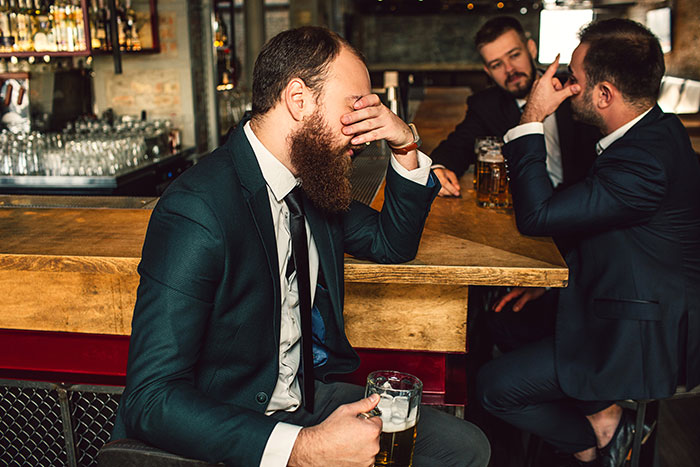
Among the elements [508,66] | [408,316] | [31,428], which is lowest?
[31,428]

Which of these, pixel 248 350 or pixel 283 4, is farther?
pixel 283 4

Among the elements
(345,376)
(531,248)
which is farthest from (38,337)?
(531,248)

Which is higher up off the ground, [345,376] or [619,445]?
[345,376]

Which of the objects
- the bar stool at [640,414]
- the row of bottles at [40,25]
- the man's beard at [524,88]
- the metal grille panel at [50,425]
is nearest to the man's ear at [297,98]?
the metal grille panel at [50,425]

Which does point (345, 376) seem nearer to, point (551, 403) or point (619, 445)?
point (551, 403)

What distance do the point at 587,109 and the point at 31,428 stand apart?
6.75 ft

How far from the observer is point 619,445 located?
199cm

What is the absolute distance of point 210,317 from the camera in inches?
47.6

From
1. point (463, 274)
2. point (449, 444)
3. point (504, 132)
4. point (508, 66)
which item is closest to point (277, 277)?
point (463, 274)

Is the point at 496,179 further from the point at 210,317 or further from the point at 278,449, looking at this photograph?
the point at 278,449

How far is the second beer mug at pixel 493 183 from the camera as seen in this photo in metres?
2.18

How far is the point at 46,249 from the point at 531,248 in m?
1.28

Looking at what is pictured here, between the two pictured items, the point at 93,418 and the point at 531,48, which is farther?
the point at 531,48

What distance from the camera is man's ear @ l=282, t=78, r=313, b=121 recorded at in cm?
131
